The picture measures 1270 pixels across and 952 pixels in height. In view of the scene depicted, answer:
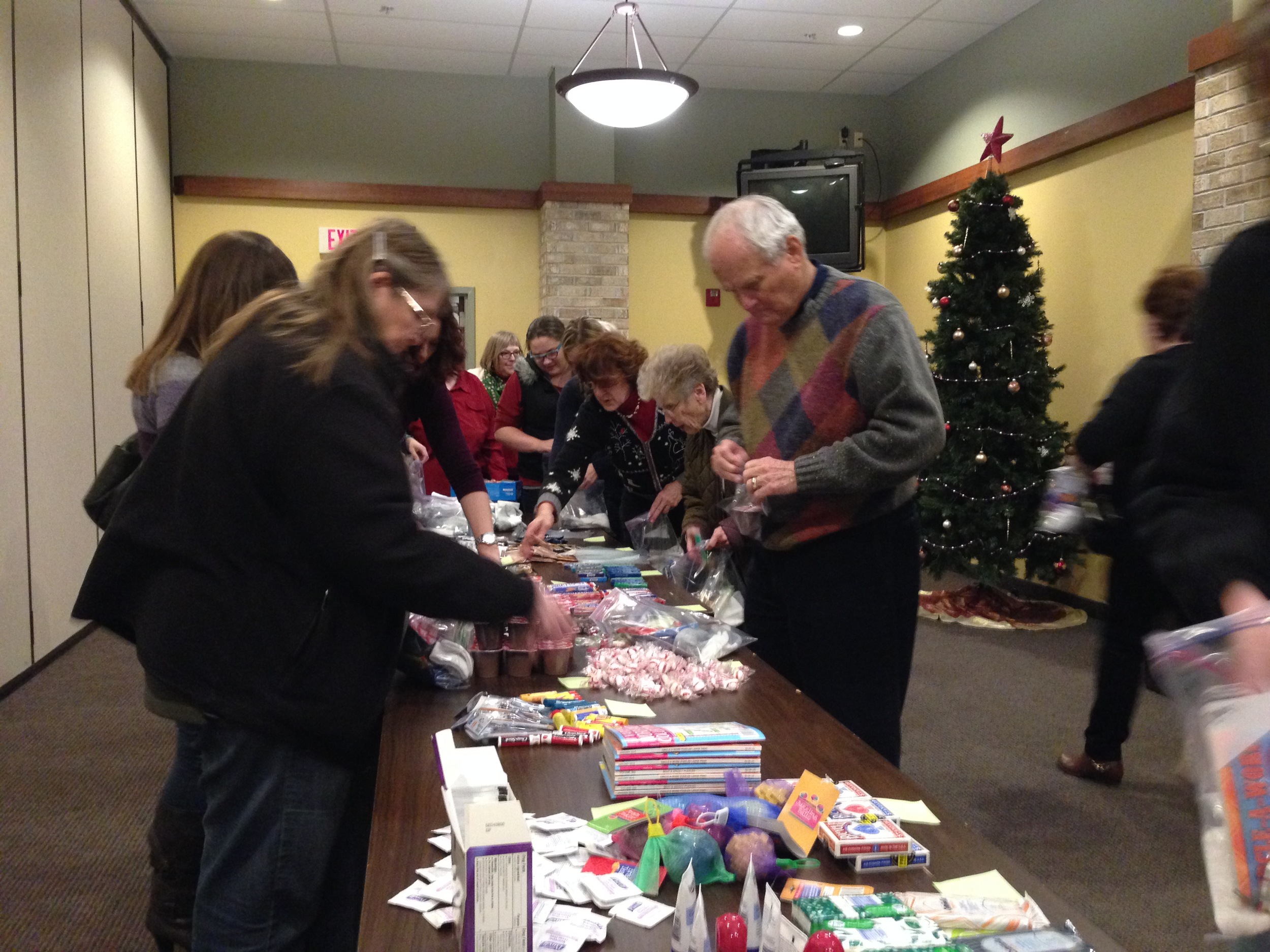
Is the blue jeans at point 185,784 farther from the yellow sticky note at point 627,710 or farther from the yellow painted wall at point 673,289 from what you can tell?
the yellow painted wall at point 673,289

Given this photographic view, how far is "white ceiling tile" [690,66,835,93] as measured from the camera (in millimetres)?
7387

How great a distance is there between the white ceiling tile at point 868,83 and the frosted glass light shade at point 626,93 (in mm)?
2994

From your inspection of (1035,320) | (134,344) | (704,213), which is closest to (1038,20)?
(1035,320)

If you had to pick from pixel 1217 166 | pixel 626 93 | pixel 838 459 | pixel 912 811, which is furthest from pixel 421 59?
pixel 912 811

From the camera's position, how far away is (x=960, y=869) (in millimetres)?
1106

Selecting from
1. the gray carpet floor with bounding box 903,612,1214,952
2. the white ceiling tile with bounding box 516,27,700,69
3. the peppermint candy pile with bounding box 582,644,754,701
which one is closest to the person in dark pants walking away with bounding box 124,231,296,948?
the peppermint candy pile with bounding box 582,644,754,701

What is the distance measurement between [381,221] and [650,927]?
38.9 inches

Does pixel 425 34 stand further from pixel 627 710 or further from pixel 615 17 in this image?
pixel 627 710

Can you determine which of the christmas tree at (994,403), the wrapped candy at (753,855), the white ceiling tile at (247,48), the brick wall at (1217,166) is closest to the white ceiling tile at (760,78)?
the christmas tree at (994,403)

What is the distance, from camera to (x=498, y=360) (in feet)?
18.9

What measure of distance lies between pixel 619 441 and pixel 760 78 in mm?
5463

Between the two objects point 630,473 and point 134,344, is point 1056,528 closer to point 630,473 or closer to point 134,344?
point 630,473

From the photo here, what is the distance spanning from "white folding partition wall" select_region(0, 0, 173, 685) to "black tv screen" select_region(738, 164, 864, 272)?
422 centimetres

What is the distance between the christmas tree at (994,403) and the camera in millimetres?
5273
